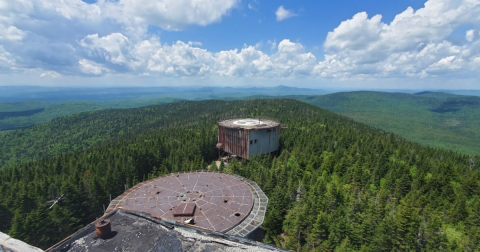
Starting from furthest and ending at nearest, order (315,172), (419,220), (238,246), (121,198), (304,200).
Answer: (315,172), (304,200), (419,220), (121,198), (238,246)

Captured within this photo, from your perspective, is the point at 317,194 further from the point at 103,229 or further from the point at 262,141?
the point at 103,229

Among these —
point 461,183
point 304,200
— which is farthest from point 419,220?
point 461,183

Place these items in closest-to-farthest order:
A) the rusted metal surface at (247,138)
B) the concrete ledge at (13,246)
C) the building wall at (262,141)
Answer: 1. the concrete ledge at (13,246)
2. the rusted metal surface at (247,138)
3. the building wall at (262,141)

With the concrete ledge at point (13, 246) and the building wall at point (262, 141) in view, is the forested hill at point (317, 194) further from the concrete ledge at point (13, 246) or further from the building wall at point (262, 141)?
the concrete ledge at point (13, 246)

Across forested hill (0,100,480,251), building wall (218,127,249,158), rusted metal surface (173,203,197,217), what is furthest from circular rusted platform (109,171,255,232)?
building wall (218,127,249,158)

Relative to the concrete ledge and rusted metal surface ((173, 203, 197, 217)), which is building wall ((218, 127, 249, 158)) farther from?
the concrete ledge

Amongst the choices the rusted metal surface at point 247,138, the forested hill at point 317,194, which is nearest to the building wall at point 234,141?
the rusted metal surface at point 247,138

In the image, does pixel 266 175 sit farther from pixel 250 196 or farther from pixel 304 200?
pixel 250 196
